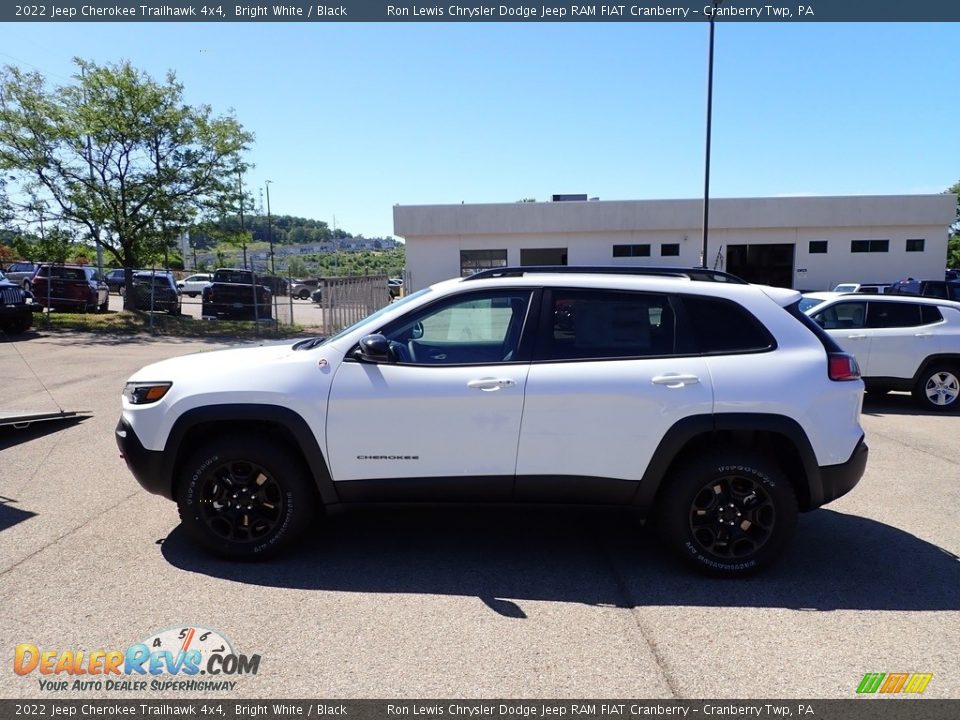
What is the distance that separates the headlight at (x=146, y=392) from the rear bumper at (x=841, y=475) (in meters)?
4.06

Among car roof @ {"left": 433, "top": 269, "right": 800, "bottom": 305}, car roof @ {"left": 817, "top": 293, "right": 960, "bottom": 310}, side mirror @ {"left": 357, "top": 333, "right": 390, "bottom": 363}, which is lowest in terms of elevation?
side mirror @ {"left": 357, "top": 333, "right": 390, "bottom": 363}

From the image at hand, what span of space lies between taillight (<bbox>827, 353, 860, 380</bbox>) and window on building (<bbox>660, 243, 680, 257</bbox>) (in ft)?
103

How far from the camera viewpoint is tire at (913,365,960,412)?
9695mm

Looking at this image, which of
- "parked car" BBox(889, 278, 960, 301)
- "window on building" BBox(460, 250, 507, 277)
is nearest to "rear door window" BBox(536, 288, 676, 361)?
"parked car" BBox(889, 278, 960, 301)

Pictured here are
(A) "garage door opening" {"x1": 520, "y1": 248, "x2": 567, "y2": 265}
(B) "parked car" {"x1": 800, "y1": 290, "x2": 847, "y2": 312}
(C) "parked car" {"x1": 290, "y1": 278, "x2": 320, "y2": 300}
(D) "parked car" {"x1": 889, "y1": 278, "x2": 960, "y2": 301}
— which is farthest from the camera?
(C) "parked car" {"x1": 290, "y1": 278, "x2": 320, "y2": 300}

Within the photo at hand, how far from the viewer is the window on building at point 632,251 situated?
3409 centimetres

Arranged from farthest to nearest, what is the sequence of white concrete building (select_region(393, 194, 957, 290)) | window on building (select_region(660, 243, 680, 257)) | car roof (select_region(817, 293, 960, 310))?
1. window on building (select_region(660, 243, 680, 257))
2. white concrete building (select_region(393, 194, 957, 290))
3. car roof (select_region(817, 293, 960, 310))

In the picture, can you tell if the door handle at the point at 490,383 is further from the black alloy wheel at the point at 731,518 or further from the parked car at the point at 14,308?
the parked car at the point at 14,308

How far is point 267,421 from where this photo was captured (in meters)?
4.19

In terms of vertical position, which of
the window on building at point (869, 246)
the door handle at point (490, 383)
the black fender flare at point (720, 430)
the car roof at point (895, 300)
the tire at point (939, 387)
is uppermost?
the window on building at point (869, 246)

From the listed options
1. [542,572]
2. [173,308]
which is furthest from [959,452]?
[173,308]

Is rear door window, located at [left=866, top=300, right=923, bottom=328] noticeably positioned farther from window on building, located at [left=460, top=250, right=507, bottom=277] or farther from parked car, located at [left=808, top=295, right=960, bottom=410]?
window on building, located at [left=460, top=250, right=507, bottom=277]

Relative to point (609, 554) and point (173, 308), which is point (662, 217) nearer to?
point (173, 308)

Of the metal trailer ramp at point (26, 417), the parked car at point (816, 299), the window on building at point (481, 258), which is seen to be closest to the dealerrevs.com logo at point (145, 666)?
the metal trailer ramp at point (26, 417)
